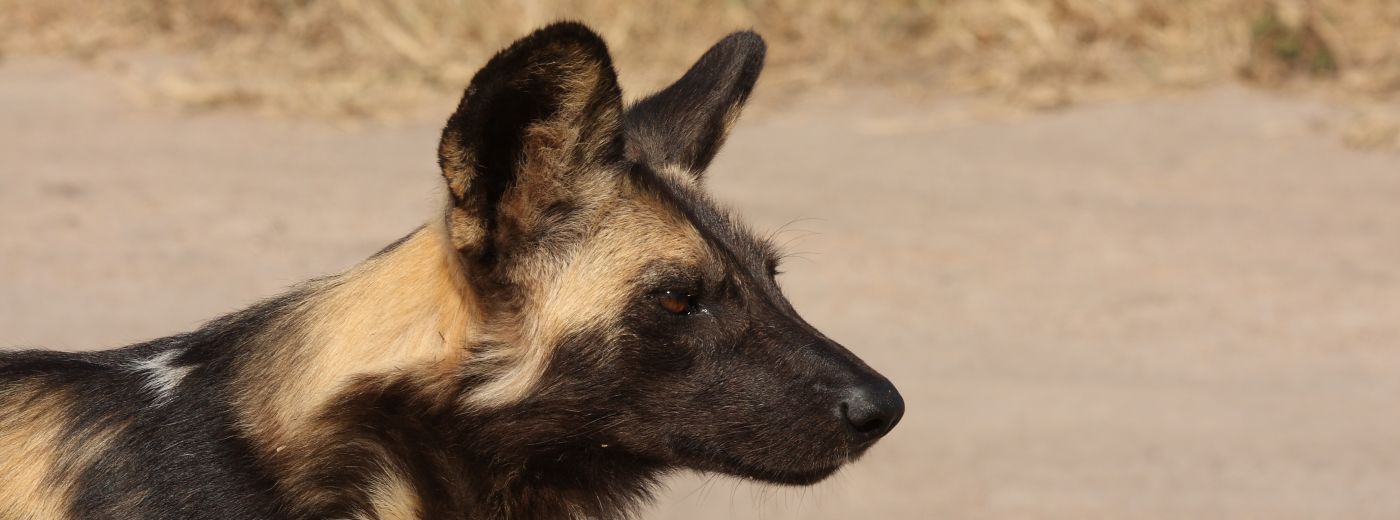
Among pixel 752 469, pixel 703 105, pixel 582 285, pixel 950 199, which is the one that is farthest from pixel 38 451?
pixel 950 199

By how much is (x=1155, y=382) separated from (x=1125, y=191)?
80.9 inches

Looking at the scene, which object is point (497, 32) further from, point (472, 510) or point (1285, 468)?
point (472, 510)

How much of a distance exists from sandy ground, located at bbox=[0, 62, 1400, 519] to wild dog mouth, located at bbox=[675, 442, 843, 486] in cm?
145

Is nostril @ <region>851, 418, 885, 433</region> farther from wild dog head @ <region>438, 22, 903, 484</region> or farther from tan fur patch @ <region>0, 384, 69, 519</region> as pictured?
tan fur patch @ <region>0, 384, 69, 519</region>

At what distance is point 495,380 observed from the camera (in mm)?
2934

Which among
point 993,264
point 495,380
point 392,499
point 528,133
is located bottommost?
point 993,264

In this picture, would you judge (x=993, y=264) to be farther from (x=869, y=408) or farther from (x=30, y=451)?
(x=30, y=451)

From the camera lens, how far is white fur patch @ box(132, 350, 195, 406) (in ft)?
9.70

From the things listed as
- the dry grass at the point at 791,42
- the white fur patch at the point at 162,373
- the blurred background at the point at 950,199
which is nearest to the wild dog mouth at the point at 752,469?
the white fur patch at the point at 162,373

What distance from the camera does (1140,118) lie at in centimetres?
856

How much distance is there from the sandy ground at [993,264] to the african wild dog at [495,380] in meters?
1.54

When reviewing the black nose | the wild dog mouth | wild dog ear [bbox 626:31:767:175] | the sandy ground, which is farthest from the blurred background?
the black nose

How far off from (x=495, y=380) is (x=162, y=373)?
2.00 ft

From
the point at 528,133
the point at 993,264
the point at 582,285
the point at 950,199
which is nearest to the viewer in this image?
the point at 528,133
